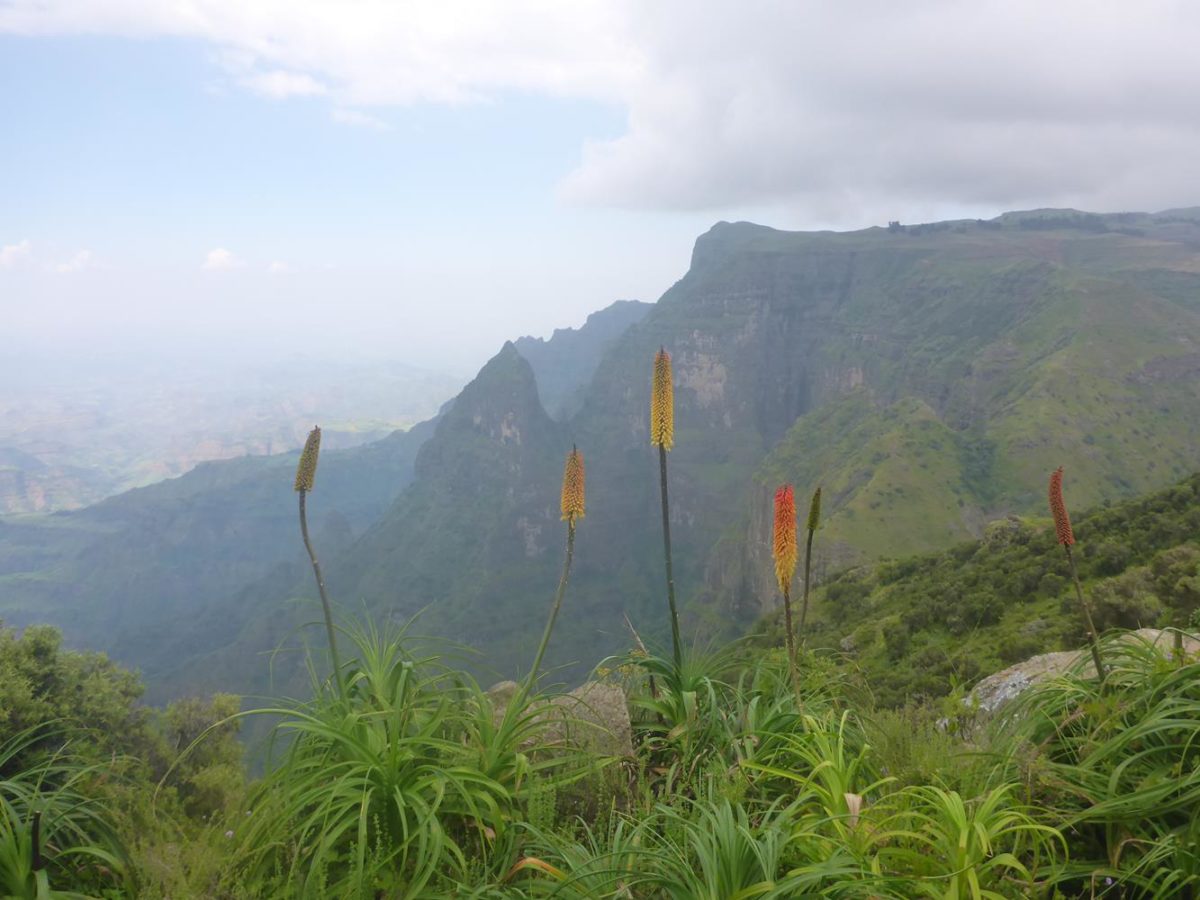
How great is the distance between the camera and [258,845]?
406cm

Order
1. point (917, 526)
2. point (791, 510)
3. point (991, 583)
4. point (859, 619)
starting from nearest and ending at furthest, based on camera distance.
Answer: point (791, 510)
point (991, 583)
point (859, 619)
point (917, 526)

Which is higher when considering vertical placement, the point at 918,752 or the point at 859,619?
the point at 918,752

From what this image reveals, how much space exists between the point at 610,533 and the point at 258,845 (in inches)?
7111

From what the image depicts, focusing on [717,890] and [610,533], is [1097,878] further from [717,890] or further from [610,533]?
[610,533]

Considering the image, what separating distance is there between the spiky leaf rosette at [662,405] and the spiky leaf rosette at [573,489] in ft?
1.99

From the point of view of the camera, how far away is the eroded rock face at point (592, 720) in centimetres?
501

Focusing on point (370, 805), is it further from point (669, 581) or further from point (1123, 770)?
point (1123, 770)

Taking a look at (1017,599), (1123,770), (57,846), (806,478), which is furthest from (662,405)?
(806,478)

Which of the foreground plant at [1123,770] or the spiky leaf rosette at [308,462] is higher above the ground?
the spiky leaf rosette at [308,462]

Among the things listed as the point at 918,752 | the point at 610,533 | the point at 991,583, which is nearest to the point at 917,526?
the point at 991,583

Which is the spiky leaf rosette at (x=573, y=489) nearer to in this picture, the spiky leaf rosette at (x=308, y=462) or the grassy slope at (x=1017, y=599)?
the spiky leaf rosette at (x=308, y=462)

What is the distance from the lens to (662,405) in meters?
5.26

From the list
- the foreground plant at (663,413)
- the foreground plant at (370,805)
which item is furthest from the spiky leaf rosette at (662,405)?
the foreground plant at (370,805)

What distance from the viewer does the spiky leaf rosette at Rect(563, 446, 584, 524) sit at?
511cm
